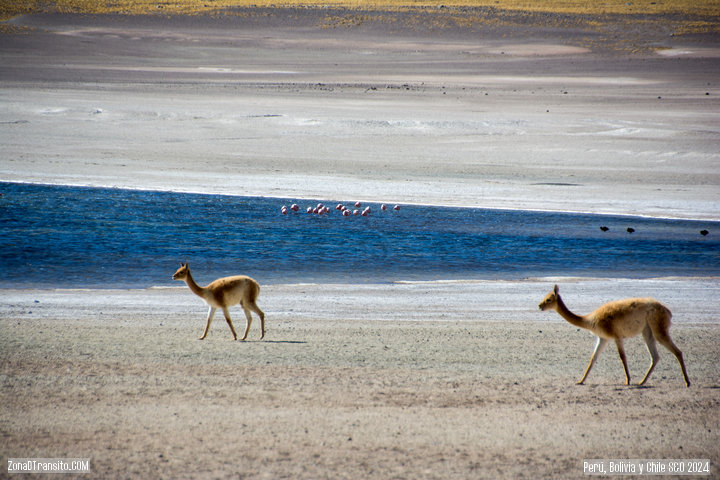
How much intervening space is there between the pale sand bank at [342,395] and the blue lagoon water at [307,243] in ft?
8.79

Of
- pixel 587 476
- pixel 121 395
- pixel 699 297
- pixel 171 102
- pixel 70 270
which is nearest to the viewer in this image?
pixel 587 476

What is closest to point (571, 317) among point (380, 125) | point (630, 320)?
point (630, 320)

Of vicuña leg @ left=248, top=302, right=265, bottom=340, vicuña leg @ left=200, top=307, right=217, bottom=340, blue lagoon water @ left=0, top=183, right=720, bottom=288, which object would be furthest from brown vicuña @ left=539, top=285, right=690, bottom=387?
blue lagoon water @ left=0, top=183, right=720, bottom=288

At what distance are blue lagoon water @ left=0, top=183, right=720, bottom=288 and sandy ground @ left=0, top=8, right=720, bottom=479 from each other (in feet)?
3.51

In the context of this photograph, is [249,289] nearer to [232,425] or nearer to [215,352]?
[215,352]

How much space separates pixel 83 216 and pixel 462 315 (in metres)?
9.70

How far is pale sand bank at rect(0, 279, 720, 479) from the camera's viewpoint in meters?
5.91

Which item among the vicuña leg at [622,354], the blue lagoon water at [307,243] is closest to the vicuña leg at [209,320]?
the blue lagoon water at [307,243]

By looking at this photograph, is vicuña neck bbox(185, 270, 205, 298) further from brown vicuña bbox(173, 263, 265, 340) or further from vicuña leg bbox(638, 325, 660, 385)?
vicuña leg bbox(638, 325, 660, 385)

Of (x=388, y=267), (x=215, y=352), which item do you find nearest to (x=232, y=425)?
(x=215, y=352)

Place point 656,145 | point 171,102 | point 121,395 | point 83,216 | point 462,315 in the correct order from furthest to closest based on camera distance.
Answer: point 171,102 < point 656,145 < point 83,216 < point 462,315 < point 121,395

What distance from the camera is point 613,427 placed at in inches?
255

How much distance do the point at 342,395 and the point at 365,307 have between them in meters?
3.88

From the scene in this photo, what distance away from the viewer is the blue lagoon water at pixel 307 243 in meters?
13.3
